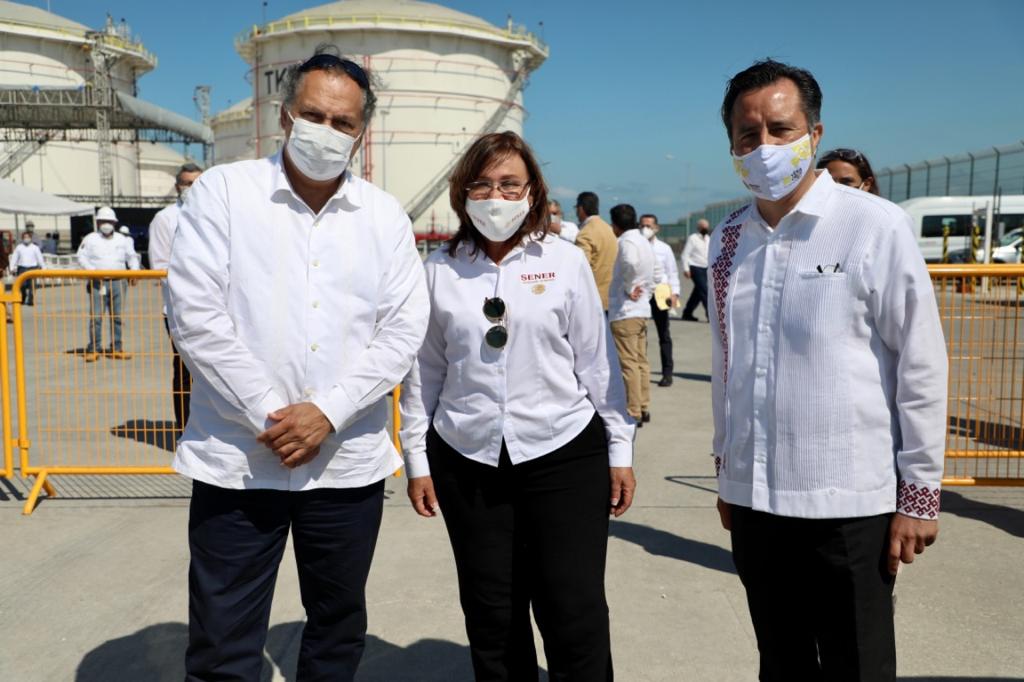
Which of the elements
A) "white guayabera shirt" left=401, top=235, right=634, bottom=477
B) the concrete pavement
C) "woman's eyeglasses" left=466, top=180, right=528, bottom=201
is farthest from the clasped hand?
the concrete pavement

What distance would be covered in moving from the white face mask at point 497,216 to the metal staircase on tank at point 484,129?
1701 inches

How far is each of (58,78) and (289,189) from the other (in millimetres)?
57033

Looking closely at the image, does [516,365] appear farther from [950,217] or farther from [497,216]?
[950,217]

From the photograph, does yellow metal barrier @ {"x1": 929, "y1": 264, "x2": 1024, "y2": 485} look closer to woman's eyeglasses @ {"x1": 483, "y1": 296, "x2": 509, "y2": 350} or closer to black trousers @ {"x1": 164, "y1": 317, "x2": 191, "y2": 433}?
woman's eyeglasses @ {"x1": 483, "y1": 296, "x2": 509, "y2": 350}

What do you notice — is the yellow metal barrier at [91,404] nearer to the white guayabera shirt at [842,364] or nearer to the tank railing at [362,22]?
the white guayabera shirt at [842,364]

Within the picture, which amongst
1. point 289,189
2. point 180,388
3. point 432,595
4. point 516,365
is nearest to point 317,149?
point 289,189

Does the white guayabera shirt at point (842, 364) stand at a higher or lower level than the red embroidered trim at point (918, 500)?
higher

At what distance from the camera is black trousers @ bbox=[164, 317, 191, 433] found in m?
6.33

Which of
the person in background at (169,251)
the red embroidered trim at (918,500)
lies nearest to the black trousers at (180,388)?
the person in background at (169,251)

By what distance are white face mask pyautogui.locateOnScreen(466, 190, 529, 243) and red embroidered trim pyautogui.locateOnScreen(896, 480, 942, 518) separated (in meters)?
1.36

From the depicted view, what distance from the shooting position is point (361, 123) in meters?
2.65

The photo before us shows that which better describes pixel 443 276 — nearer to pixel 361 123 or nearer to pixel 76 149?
pixel 361 123

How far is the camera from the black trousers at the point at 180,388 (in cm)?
633

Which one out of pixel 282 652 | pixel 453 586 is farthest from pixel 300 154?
pixel 453 586
